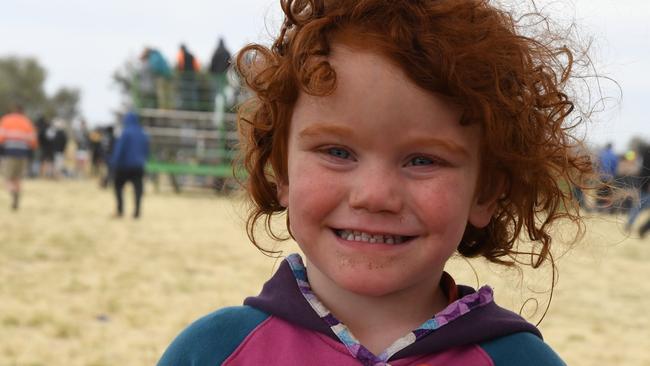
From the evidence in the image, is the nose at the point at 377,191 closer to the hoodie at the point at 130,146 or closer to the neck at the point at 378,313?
the neck at the point at 378,313

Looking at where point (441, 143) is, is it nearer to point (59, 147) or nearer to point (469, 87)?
point (469, 87)

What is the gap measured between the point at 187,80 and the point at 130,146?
22.2ft

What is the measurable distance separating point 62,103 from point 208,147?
54.6 meters

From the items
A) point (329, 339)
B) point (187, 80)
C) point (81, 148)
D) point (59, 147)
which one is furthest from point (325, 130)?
point (81, 148)

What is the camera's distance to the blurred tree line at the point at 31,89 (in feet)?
207

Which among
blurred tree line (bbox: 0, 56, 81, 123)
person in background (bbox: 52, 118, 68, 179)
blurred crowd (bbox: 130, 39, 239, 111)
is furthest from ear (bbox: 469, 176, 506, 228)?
blurred tree line (bbox: 0, 56, 81, 123)

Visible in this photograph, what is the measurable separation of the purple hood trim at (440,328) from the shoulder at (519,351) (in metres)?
0.01

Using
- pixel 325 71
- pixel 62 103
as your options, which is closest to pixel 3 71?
pixel 62 103

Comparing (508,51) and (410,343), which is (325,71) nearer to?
(508,51)

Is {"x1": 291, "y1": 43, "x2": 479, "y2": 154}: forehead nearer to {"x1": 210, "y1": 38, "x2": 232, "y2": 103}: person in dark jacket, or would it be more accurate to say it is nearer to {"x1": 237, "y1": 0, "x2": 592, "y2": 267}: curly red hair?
{"x1": 237, "y1": 0, "x2": 592, "y2": 267}: curly red hair

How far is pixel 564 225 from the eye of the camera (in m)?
1.98

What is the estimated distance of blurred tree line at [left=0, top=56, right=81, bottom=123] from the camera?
2480 inches

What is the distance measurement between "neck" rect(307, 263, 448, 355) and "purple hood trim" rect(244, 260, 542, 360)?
0.06 meters

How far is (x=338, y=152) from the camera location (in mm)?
1573
